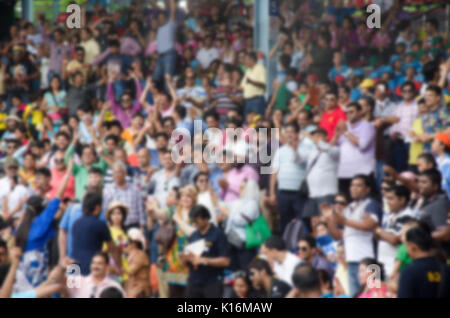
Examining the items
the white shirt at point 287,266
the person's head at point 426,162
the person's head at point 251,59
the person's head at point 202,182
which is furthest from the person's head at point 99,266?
the person's head at point 251,59

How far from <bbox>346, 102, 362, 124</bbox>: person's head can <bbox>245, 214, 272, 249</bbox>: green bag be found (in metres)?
1.36

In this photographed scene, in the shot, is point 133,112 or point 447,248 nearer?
point 447,248

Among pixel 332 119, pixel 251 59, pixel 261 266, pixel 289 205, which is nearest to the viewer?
pixel 261 266

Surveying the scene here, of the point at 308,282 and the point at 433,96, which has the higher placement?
the point at 433,96

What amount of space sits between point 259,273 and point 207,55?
5340 mm

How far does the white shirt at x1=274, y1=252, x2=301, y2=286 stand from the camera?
21.6ft

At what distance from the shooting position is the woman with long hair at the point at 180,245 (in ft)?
23.7

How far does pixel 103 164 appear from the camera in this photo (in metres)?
8.91

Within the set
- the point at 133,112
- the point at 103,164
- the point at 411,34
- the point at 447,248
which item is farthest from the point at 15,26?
the point at 447,248

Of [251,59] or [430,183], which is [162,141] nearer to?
[251,59]

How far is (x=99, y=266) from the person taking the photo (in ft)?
21.1

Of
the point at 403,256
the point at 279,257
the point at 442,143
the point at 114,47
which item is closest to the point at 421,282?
the point at 403,256
